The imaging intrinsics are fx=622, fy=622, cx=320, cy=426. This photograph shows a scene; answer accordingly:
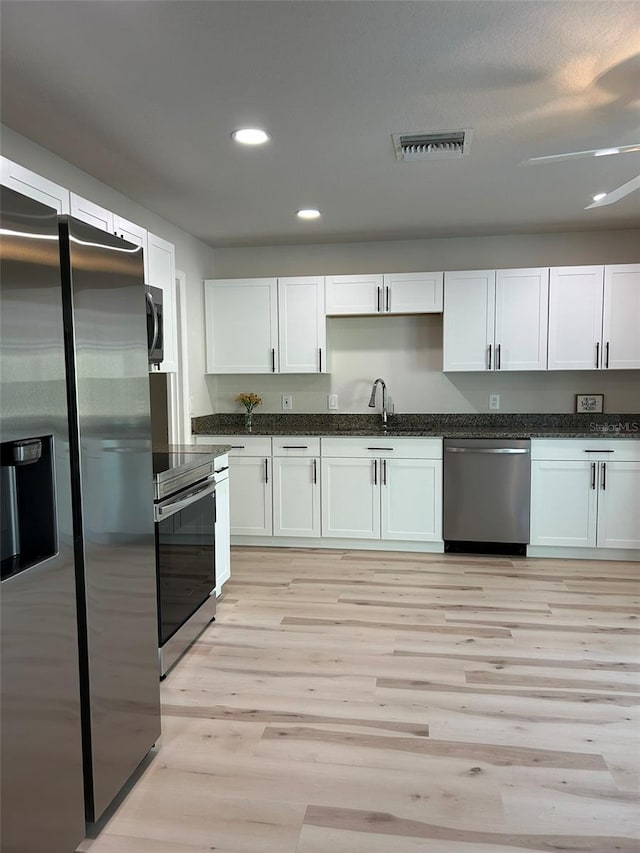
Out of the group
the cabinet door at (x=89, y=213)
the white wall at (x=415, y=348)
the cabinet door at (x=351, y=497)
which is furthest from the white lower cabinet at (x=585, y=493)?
the cabinet door at (x=89, y=213)

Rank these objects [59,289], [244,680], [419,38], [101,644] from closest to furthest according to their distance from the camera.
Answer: [59,289] → [101,644] → [419,38] → [244,680]

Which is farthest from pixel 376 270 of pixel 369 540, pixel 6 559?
pixel 6 559

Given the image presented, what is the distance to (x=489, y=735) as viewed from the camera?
2.40m

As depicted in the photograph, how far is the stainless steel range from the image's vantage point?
2.78 m

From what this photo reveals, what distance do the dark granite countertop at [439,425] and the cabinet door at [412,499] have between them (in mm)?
249

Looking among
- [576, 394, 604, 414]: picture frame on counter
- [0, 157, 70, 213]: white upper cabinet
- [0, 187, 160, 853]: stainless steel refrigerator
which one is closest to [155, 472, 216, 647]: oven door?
[0, 187, 160, 853]: stainless steel refrigerator

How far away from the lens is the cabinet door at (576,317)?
15.4 ft

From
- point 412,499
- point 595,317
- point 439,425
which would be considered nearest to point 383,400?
point 439,425

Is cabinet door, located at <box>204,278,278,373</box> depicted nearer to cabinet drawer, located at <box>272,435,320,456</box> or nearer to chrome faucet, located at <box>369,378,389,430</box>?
cabinet drawer, located at <box>272,435,320,456</box>

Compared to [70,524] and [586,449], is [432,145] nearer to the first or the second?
[70,524]

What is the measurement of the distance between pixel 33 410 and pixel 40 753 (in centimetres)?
87

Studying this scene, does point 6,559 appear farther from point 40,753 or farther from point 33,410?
point 40,753

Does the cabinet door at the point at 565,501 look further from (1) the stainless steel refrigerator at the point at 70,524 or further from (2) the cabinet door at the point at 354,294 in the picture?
(1) the stainless steel refrigerator at the point at 70,524

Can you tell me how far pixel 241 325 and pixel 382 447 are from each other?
156 centimetres
